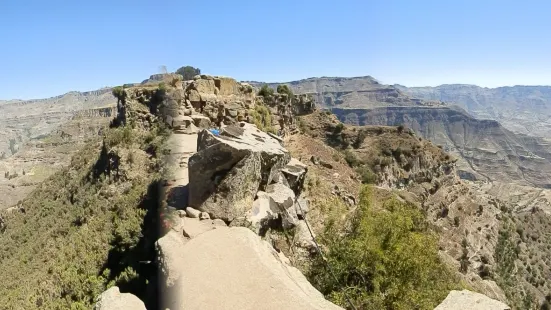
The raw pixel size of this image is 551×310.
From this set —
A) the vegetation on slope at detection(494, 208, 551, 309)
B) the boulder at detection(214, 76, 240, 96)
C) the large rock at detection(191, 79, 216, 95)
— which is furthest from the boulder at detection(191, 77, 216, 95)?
the vegetation on slope at detection(494, 208, 551, 309)

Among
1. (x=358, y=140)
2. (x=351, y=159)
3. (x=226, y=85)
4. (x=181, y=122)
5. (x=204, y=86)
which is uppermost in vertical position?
(x=226, y=85)

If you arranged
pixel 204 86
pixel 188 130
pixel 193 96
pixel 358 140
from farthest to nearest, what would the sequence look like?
1. pixel 358 140
2. pixel 204 86
3. pixel 193 96
4. pixel 188 130

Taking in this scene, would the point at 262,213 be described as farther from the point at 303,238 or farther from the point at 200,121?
the point at 200,121

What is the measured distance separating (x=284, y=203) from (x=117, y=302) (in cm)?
685

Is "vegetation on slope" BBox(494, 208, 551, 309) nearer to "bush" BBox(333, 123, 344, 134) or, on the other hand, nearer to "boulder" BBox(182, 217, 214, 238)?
"bush" BBox(333, 123, 344, 134)

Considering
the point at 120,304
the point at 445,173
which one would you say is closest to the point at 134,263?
the point at 120,304

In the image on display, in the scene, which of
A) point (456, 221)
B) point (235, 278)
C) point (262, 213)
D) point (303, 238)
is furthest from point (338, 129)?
point (235, 278)

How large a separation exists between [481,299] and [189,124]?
61.2 ft

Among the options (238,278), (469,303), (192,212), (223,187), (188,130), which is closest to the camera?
(238,278)

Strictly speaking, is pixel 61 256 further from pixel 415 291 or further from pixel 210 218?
pixel 415 291

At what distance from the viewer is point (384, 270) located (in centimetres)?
1179

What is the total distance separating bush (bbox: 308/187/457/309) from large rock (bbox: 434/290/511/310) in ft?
4.12

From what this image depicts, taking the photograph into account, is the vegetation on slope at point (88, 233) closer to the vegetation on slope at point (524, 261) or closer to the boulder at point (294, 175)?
the boulder at point (294, 175)

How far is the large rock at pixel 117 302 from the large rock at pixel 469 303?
7.13m
